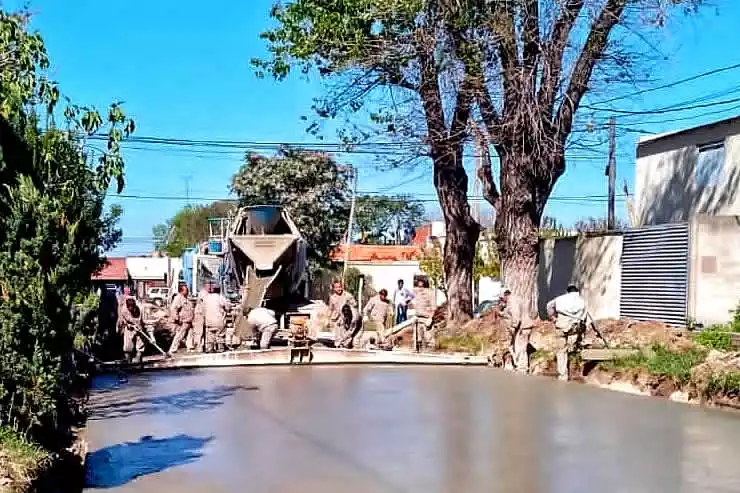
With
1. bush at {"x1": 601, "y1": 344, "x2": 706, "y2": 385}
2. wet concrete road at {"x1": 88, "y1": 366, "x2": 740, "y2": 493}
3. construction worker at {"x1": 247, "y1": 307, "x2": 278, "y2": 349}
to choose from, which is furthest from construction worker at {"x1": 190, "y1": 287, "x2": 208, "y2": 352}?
bush at {"x1": 601, "y1": 344, "x2": 706, "y2": 385}

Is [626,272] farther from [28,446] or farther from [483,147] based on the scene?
[28,446]

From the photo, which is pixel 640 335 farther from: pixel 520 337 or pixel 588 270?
pixel 588 270

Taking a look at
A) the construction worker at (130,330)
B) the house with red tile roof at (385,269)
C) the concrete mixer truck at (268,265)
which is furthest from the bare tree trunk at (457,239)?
the house with red tile roof at (385,269)

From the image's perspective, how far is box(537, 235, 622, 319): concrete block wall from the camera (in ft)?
78.9

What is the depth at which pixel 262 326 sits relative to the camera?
22.1m

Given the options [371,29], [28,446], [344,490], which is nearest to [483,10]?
[371,29]

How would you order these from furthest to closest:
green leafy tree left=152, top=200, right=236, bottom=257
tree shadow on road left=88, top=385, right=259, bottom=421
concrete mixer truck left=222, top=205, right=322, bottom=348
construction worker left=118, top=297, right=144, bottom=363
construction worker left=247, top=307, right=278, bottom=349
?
green leafy tree left=152, top=200, right=236, bottom=257 < concrete mixer truck left=222, top=205, right=322, bottom=348 < construction worker left=247, top=307, right=278, bottom=349 < construction worker left=118, top=297, right=144, bottom=363 < tree shadow on road left=88, top=385, right=259, bottom=421

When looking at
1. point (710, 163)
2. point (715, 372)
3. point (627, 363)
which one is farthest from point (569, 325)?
point (710, 163)

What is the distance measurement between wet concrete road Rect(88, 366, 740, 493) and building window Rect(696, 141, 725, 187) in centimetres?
979

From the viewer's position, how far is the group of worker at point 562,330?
17984mm

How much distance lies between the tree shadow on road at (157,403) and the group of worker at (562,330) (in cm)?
599

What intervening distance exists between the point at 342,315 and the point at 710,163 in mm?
9927

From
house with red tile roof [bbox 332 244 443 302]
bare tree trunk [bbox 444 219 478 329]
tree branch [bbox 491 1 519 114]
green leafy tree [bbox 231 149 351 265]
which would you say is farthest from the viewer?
house with red tile roof [bbox 332 244 443 302]

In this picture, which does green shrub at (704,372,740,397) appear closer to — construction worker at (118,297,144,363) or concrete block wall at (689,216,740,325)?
concrete block wall at (689,216,740,325)
